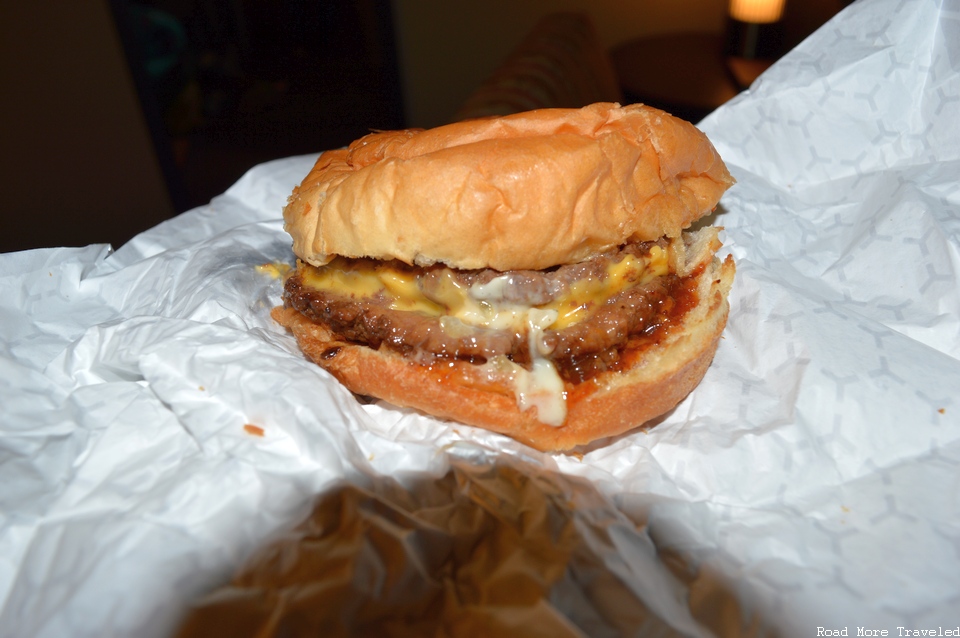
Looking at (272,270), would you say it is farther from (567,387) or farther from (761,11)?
(761,11)

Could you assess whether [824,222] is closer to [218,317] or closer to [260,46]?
[218,317]

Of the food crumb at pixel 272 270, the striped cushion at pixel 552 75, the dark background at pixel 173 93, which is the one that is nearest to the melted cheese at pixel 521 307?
the food crumb at pixel 272 270

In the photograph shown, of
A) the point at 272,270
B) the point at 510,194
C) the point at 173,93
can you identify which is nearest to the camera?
the point at 510,194

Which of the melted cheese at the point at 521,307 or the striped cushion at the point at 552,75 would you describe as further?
the striped cushion at the point at 552,75

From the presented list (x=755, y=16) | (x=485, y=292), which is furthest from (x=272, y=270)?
(x=755, y=16)

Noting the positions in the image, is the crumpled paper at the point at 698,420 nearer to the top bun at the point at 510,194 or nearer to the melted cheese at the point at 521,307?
the melted cheese at the point at 521,307

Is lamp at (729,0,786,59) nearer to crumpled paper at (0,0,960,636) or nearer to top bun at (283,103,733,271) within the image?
crumpled paper at (0,0,960,636)

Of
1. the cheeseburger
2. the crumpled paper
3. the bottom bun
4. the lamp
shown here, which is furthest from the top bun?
the lamp

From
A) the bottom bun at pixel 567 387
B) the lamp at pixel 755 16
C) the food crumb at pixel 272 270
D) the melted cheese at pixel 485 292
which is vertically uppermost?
the lamp at pixel 755 16
